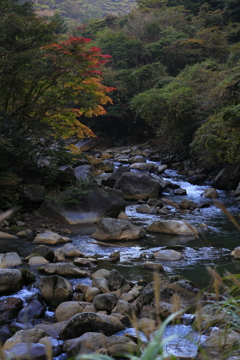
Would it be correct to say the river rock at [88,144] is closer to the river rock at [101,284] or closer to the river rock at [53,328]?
the river rock at [101,284]

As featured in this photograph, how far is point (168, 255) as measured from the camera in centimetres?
681

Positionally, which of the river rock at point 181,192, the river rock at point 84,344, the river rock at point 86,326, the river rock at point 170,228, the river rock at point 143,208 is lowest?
the river rock at point 181,192

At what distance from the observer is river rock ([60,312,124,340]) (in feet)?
13.0

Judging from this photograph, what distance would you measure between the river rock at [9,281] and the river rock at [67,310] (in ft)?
2.82

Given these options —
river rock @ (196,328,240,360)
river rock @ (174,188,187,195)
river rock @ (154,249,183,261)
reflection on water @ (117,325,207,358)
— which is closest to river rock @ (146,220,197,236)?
river rock @ (154,249,183,261)

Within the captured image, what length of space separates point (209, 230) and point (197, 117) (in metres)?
9.84

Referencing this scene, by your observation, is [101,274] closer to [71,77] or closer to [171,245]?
[171,245]

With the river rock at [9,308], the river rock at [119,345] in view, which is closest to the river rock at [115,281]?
the river rock at [9,308]

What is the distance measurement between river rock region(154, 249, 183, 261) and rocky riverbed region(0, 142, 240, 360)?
19 mm

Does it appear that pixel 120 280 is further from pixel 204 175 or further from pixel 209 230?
pixel 204 175

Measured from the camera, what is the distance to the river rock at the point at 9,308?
14.4 feet

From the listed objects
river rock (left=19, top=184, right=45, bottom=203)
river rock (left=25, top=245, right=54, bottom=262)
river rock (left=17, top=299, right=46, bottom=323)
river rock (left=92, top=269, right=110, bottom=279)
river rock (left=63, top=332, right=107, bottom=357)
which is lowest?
river rock (left=19, top=184, right=45, bottom=203)

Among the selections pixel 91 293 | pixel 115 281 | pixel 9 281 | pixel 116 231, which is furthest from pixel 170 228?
pixel 9 281

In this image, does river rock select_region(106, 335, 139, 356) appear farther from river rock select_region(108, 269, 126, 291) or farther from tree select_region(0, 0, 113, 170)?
tree select_region(0, 0, 113, 170)
